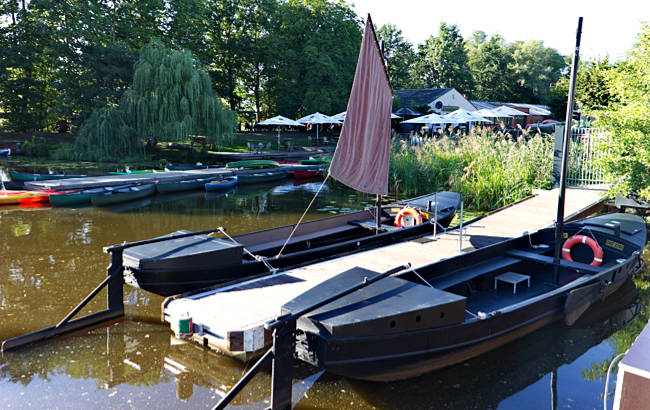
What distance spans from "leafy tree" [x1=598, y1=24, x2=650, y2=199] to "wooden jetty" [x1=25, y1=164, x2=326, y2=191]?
17468 mm

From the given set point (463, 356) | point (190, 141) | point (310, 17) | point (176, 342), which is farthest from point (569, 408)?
point (310, 17)

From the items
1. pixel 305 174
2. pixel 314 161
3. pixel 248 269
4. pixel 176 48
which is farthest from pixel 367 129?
pixel 176 48

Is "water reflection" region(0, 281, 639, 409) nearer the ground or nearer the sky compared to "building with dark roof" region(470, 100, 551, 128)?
nearer the ground

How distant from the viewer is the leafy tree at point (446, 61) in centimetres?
6531

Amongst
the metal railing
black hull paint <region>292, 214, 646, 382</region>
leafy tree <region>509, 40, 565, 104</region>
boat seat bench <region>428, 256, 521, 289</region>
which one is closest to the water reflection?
black hull paint <region>292, 214, 646, 382</region>

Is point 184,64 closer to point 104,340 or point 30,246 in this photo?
point 30,246

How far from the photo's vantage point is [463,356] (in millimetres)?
5871

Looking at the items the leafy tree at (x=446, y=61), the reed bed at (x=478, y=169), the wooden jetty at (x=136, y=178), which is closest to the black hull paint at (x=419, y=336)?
the reed bed at (x=478, y=169)

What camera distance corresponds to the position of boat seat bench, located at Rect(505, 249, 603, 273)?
770 cm

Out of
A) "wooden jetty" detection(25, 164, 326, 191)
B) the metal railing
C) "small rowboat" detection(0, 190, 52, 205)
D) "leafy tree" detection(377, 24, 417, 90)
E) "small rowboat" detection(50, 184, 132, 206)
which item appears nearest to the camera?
the metal railing

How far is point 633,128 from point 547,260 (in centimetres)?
487

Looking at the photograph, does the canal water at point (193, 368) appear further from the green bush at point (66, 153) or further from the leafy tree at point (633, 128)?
the green bush at point (66, 153)

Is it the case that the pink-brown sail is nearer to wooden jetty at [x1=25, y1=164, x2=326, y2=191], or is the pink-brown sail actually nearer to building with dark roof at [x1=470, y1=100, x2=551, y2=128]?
wooden jetty at [x1=25, y1=164, x2=326, y2=191]

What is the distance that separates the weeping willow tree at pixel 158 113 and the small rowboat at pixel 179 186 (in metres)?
6.84
